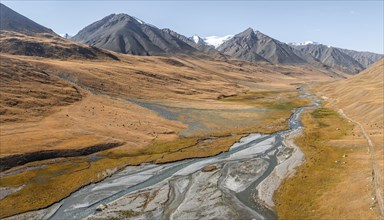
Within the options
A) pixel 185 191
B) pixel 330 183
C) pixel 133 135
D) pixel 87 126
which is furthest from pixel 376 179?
pixel 87 126

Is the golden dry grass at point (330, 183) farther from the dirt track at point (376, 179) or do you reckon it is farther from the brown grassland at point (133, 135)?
the dirt track at point (376, 179)

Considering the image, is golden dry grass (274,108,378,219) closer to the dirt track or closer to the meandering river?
the dirt track

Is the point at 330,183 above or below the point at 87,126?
above

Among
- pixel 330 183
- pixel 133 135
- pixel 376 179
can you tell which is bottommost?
pixel 133 135

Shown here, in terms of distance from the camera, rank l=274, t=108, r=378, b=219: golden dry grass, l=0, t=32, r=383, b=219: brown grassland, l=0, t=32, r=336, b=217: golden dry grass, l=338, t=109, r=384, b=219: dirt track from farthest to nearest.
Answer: l=0, t=32, r=336, b=217: golden dry grass < l=0, t=32, r=383, b=219: brown grassland < l=274, t=108, r=378, b=219: golden dry grass < l=338, t=109, r=384, b=219: dirt track

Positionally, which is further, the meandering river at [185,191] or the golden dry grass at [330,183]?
the meandering river at [185,191]

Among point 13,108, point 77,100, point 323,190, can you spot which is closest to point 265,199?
point 323,190

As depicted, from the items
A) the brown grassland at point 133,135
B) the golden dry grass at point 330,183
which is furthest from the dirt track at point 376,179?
the brown grassland at point 133,135

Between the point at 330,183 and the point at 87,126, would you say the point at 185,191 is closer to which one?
the point at 330,183

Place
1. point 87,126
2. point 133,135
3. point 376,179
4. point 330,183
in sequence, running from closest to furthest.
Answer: point 376,179 < point 330,183 < point 133,135 < point 87,126

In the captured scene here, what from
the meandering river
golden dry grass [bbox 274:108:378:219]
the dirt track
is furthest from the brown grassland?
the meandering river

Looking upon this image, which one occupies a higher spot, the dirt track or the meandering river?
the dirt track

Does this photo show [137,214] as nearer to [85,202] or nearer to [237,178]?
[85,202]

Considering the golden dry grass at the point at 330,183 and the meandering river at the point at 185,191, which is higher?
the golden dry grass at the point at 330,183
